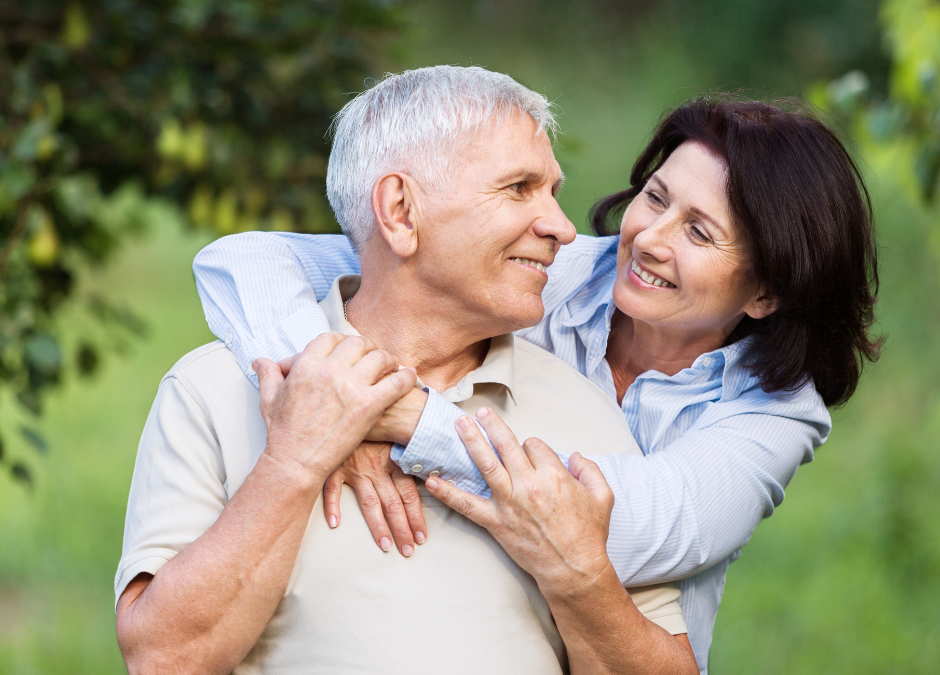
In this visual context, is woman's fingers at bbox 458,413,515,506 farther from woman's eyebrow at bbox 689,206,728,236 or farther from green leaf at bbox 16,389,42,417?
green leaf at bbox 16,389,42,417

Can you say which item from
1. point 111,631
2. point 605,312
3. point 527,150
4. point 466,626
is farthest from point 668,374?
point 111,631

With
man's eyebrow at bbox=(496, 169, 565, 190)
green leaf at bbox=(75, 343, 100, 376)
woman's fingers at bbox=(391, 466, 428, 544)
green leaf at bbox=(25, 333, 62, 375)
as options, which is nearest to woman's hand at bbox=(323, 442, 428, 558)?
woman's fingers at bbox=(391, 466, 428, 544)

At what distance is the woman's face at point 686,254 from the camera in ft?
6.62

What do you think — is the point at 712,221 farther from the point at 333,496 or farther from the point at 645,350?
the point at 333,496

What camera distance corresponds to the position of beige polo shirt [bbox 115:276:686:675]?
1.70m

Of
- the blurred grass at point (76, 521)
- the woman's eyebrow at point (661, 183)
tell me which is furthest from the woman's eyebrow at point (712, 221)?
the blurred grass at point (76, 521)

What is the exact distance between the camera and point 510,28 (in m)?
11.1

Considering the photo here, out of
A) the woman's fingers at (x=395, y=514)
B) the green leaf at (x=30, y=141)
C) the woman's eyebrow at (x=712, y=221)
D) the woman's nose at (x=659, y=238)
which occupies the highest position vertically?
the green leaf at (x=30, y=141)

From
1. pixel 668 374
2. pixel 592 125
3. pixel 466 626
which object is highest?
pixel 668 374

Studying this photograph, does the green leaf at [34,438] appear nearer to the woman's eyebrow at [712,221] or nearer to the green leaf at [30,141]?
the green leaf at [30,141]

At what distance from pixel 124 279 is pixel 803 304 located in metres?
8.32

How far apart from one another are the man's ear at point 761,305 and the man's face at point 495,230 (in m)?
0.51

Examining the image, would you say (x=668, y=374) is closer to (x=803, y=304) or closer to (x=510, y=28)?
(x=803, y=304)

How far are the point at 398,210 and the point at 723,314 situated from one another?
0.79 m
